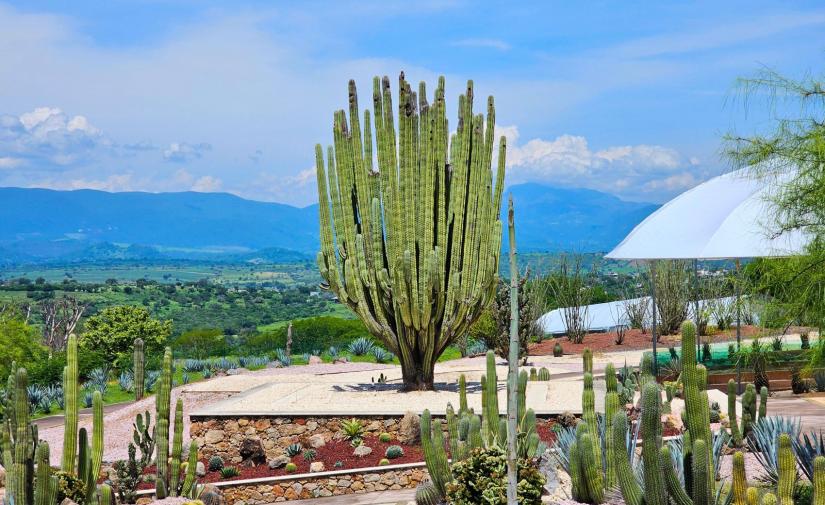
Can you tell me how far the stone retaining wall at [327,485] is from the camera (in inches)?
448

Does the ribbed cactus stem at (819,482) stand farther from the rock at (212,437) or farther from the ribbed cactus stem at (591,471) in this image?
the rock at (212,437)

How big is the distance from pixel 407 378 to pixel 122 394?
33.6ft

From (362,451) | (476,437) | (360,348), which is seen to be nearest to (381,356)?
(360,348)

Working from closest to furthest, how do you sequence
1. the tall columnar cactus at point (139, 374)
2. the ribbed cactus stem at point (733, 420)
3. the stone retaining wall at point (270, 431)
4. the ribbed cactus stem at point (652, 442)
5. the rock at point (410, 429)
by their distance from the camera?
the ribbed cactus stem at point (652, 442) → the ribbed cactus stem at point (733, 420) → the rock at point (410, 429) → the stone retaining wall at point (270, 431) → the tall columnar cactus at point (139, 374)

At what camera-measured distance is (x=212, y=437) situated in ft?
44.1

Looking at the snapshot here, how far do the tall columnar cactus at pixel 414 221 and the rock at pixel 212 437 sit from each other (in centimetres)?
313

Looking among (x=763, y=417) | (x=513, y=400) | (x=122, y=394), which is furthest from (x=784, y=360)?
(x=122, y=394)

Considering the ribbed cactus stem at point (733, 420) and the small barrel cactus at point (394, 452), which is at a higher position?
the ribbed cactus stem at point (733, 420)

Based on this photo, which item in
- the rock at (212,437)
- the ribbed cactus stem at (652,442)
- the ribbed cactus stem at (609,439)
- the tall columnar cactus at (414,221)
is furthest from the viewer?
the tall columnar cactus at (414,221)

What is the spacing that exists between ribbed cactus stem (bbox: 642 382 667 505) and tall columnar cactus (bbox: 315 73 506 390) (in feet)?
27.3

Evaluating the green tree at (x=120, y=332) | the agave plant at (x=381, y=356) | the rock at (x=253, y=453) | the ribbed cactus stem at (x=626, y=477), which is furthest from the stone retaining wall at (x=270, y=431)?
the green tree at (x=120, y=332)

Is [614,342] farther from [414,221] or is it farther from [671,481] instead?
[671,481]

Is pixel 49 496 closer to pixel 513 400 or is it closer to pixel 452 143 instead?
pixel 513 400

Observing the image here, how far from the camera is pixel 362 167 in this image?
51.5ft
